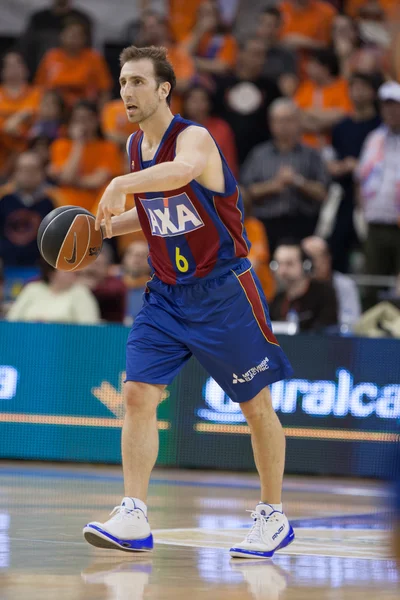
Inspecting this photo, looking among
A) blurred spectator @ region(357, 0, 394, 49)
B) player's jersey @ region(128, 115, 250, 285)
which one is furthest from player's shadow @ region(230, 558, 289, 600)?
blurred spectator @ region(357, 0, 394, 49)

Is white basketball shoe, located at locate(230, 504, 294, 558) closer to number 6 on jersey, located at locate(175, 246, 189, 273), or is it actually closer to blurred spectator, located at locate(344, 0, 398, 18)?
number 6 on jersey, located at locate(175, 246, 189, 273)

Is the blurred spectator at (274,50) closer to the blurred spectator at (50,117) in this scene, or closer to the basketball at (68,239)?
the blurred spectator at (50,117)

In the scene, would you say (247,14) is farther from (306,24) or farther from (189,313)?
(189,313)

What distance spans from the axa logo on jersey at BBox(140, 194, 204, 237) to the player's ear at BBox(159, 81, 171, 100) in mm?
498

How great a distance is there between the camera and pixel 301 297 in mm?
10453

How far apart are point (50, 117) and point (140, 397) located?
8.73 m

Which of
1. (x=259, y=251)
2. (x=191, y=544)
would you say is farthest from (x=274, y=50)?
(x=191, y=544)

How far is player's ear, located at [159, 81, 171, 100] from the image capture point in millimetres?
5410

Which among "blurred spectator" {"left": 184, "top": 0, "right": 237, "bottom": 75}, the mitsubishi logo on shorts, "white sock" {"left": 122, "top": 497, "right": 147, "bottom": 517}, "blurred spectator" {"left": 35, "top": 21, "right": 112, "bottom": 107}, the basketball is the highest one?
"blurred spectator" {"left": 184, "top": 0, "right": 237, "bottom": 75}

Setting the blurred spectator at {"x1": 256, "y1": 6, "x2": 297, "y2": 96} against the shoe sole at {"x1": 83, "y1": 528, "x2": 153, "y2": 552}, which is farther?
the blurred spectator at {"x1": 256, "y1": 6, "x2": 297, "y2": 96}

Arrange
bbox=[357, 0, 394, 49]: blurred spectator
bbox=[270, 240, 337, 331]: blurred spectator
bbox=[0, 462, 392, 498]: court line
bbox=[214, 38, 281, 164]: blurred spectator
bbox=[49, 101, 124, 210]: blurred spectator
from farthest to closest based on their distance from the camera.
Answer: bbox=[357, 0, 394, 49]: blurred spectator
bbox=[214, 38, 281, 164]: blurred spectator
bbox=[49, 101, 124, 210]: blurred spectator
bbox=[270, 240, 337, 331]: blurred spectator
bbox=[0, 462, 392, 498]: court line

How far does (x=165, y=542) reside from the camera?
566 centimetres

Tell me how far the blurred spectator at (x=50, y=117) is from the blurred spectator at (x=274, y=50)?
2528 mm

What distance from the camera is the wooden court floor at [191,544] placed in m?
4.34
